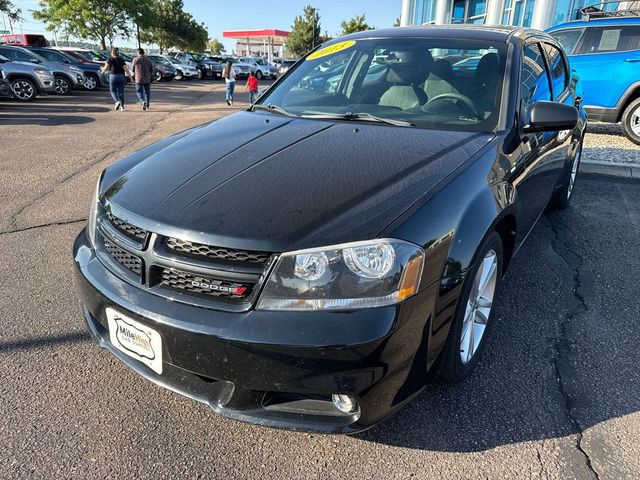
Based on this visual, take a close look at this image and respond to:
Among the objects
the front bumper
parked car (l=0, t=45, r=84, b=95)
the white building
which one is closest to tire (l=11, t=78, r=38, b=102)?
parked car (l=0, t=45, r=84, b=95)

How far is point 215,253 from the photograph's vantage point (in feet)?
5.38

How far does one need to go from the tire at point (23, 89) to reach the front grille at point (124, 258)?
13726 mm

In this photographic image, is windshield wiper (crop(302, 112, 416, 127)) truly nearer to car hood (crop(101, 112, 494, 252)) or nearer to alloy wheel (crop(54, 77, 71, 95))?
car hood (crop(101, 112, 494, 252))

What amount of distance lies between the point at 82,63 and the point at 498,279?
19250mm

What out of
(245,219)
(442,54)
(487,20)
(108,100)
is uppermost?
(487,20)

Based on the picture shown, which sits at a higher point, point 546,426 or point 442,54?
point 442,54

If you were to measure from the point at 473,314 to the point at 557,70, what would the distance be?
2.70 meters

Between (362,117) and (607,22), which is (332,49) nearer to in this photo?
(362,117)

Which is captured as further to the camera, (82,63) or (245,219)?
(82,63)

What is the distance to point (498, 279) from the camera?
2469mm

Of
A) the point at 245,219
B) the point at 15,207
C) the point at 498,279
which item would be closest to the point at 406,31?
the point at 498,279

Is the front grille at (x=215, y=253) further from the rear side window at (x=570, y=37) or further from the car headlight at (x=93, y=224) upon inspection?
the rear side window at (x=570, y=37)

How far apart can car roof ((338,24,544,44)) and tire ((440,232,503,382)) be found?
149 centimetres

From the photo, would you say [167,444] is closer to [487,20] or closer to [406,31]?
[406,31]
